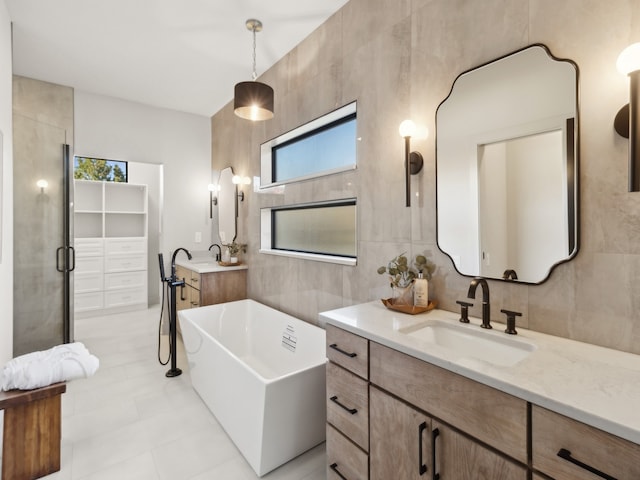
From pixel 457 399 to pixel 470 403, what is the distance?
43mm

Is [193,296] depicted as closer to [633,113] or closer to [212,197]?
[212,197]

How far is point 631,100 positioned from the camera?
104cm

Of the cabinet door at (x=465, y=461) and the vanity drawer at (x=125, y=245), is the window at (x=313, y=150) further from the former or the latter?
the vanity drawer at (x=125, y=245)

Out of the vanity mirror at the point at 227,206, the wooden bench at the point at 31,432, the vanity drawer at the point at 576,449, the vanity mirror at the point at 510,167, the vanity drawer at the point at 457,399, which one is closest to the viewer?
the vanity drawer at the point at 576,449

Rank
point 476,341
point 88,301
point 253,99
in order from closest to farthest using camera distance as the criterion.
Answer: point 476,341
point 253,99
point 88,301

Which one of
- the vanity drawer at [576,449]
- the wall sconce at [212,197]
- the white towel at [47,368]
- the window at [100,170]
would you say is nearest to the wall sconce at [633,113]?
the vanity drawer at [576,449]

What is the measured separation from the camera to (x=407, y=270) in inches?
69.7

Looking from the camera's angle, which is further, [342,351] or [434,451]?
[342,351]

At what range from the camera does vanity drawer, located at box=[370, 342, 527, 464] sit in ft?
2.90

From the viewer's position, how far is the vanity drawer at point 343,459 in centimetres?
139

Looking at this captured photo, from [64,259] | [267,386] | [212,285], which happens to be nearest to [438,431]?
[267,386]

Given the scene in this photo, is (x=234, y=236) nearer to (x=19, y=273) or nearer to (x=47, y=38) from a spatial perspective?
(x=19, y=273)

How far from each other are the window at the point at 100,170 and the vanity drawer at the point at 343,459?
16.3ft

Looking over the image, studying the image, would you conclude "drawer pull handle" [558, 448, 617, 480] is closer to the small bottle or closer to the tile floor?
the small bottle
